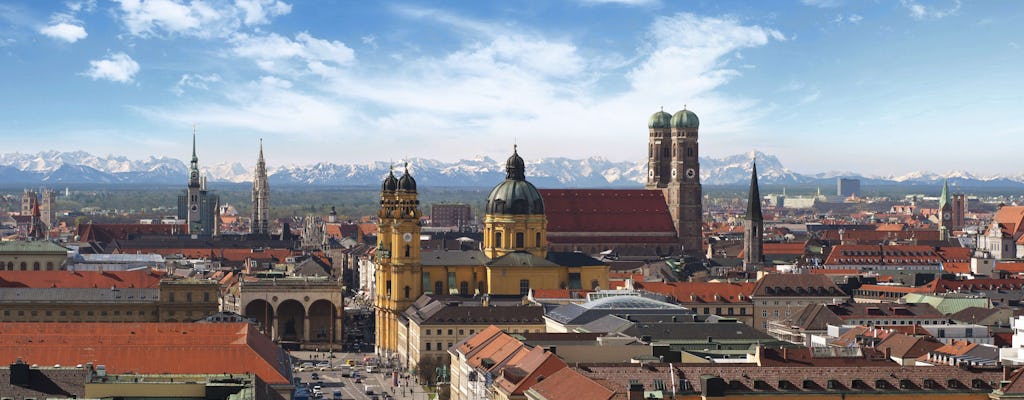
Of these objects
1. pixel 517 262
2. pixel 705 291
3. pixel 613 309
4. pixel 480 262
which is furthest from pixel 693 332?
pixel 480 262

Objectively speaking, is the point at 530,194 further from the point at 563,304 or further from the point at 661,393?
the point at 661,393

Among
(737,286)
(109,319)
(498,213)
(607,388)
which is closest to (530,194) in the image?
(498,213)

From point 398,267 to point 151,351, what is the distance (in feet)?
207

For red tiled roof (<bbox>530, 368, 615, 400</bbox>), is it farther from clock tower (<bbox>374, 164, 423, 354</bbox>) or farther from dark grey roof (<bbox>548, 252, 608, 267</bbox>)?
dark grey roof (<bbox>548, 252, 608, 267</bbox>)

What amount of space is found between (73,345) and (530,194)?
7002 cm

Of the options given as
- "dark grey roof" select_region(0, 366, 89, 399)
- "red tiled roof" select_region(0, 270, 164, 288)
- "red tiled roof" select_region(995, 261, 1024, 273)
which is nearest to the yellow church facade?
"red tiled roof" select_region(0, 270, 164, 288)

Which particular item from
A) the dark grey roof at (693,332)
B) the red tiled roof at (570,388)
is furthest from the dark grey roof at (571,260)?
the red tiled roof at (570,388)

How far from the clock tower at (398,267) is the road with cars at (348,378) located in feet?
11.7

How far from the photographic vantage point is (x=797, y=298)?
152500 mm

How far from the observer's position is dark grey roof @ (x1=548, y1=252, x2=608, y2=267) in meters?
157

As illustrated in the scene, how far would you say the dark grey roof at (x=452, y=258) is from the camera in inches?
6165

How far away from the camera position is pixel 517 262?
506ft

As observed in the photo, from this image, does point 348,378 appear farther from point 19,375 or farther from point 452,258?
point 19,375

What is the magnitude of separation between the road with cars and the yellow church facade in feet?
16.6
